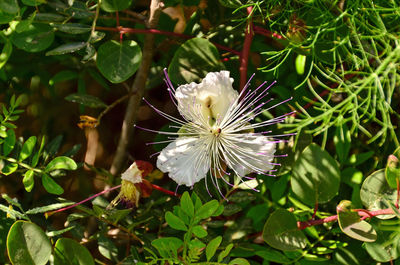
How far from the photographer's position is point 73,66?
46.0 inches


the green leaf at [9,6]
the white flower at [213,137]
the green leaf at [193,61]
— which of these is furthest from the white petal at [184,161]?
the green leaf at [9,6]

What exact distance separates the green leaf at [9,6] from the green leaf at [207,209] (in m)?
0.43

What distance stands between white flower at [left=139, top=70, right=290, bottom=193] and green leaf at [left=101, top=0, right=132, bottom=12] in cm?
16

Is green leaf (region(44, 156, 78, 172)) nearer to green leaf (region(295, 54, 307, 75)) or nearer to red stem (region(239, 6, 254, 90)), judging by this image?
red stem (region(239, 6, 254, 90))

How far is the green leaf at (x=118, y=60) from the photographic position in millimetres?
849

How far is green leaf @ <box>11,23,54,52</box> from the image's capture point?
891 millimetres

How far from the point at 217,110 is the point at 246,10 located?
0.64 feet

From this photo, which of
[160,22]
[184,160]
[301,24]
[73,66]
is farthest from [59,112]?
[301,24]

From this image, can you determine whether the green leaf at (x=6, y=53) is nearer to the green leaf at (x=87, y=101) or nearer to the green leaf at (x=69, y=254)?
the green leaf at (x=87, y=101)

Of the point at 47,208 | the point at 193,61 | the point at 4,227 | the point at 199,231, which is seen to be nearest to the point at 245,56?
the point at 193,61

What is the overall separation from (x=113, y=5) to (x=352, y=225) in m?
0.53

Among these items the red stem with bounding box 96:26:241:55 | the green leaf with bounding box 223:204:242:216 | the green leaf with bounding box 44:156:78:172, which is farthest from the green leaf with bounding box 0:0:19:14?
the green leaf with bounding box 223:204:242:216

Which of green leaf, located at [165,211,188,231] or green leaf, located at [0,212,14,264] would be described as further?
green leaf, located at [0,212,14,264]

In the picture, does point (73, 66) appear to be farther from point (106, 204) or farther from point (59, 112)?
point (106, 204)
